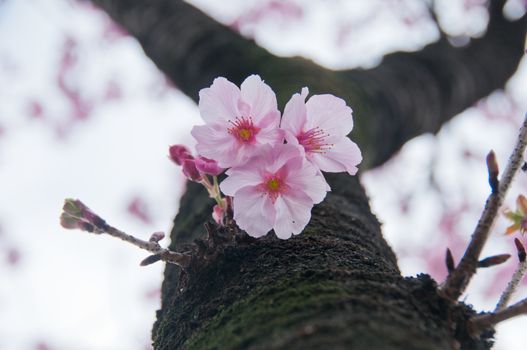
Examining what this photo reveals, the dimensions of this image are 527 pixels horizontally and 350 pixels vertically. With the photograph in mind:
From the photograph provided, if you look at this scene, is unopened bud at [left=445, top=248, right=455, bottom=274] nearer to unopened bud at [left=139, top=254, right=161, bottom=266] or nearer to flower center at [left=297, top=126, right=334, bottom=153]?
flower center at [left=297, top=126, right=334, bottom=153]

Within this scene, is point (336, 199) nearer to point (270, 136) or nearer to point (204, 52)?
point (270, 136)

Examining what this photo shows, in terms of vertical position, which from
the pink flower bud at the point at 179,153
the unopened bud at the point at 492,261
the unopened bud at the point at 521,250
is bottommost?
the unopened bud at the point at 492,261

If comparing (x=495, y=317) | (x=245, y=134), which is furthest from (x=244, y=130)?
(x=495, y=317)

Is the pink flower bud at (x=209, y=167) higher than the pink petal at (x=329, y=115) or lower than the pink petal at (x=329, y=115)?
lower

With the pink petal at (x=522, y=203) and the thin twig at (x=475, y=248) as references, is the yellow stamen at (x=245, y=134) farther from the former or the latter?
the pink petal at (x=522, y=203)

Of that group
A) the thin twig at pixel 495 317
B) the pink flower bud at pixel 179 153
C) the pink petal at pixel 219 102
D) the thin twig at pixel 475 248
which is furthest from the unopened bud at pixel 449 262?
the pink flower bud at pixel 179 153

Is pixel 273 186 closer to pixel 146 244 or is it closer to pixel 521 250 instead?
pixel 146 244

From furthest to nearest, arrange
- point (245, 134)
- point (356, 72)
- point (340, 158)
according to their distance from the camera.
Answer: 1. point (356, 72)
2. point (340, 158)
3. point (245, 134)
